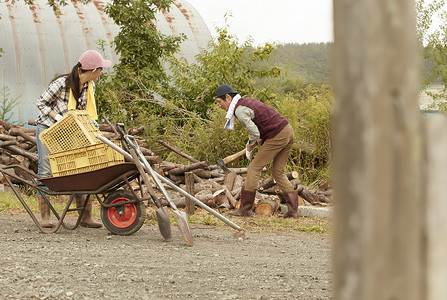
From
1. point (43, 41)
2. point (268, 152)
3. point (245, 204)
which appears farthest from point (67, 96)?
point (43, 41)

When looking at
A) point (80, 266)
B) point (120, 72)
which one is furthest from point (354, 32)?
point (120, 72)

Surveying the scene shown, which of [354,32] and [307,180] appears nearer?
[354,32]

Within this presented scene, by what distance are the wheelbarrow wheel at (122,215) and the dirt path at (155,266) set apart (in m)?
0.12

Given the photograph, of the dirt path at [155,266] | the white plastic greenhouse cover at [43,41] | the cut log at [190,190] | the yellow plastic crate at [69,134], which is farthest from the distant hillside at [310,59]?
the yellow plastic crate at [69,134]

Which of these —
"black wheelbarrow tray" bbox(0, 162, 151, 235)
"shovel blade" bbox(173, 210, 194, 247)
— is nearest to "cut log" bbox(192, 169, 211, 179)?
"black wheelbarrow tray" bbox(0, 162, 151, 235)

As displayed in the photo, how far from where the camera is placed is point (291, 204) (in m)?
8.35

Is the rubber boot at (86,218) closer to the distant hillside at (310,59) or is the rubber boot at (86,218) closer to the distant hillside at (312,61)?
the distant hillside at (312,61)

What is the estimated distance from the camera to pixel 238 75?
40.7 feet

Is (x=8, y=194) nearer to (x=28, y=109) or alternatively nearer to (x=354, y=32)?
(x=28, y=109)

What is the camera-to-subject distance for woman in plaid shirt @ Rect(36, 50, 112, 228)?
6086mm

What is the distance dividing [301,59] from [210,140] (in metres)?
10.2

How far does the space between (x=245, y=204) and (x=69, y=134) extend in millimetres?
3027

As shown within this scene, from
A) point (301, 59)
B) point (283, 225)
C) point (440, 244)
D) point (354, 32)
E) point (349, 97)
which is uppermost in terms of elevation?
point (301, 59)

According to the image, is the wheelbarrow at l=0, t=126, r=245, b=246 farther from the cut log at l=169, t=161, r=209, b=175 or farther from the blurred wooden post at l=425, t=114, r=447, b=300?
the blurred wooden post at l=425, t=114, r=447, b=300
